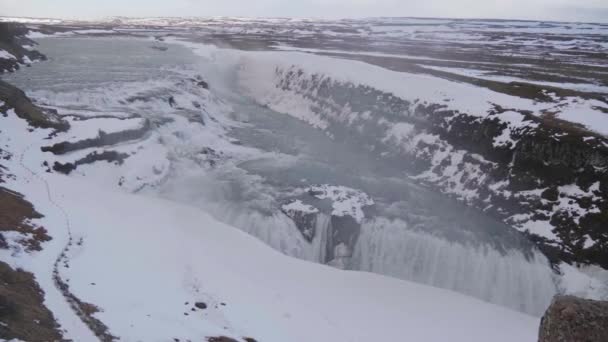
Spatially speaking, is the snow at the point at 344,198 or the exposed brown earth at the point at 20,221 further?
the snow at the point at 344,198

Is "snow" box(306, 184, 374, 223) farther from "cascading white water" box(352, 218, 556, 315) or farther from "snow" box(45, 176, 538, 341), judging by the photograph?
"snow" box(45, 176, 538, 341)

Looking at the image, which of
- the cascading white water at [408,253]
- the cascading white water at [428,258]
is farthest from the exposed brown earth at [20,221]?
the cascading white water at [428,258]

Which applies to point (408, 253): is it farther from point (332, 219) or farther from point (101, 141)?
point (101, 141)

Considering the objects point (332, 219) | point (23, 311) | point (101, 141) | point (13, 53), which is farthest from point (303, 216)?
point (13, 53)

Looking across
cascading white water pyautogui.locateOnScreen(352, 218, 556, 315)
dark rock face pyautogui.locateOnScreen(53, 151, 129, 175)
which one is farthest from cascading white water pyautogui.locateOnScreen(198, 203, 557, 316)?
dark rock face pyautogui.locateOnScreen(53, 151, 129, 175)

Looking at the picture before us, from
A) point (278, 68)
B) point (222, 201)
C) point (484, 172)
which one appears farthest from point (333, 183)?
point (278, 68)

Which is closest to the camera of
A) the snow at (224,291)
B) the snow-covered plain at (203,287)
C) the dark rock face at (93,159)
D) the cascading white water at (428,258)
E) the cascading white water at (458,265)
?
the snow-covered plain at (203,287)

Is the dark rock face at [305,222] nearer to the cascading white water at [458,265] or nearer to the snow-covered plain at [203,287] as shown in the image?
the cascading white water at [458,265]

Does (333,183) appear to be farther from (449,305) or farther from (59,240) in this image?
(59,240)
